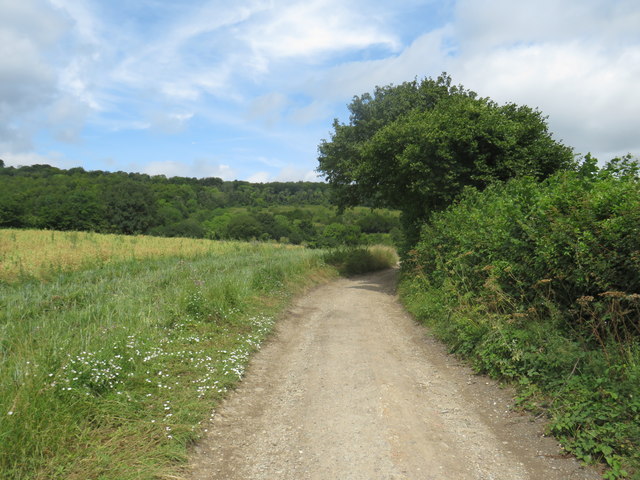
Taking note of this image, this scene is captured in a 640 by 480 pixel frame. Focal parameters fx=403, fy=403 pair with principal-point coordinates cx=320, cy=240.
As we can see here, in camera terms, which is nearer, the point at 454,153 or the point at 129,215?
the point at 454,153

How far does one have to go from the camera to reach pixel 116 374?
4.77 m

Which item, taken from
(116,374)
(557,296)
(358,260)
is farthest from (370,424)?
(358,260)

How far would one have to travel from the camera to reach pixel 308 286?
1536cm

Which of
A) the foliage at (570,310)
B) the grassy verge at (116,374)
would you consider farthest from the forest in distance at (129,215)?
the foliage at (570,310)

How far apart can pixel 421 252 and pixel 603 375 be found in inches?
362

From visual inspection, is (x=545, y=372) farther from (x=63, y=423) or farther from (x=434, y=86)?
(x=434, y=86)

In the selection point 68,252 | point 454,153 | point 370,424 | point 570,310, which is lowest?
point 370,424

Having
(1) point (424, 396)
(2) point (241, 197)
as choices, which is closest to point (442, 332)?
(1) point (424, 396)

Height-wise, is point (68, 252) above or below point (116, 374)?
above

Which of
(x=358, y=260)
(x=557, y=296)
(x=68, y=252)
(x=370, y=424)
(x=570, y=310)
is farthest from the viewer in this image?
(x=358, y=260)

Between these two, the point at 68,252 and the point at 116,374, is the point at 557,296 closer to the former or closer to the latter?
the point at 116,374

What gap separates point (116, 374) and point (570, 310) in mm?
5985

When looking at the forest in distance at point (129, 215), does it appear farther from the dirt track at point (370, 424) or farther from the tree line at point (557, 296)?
the dirt track at point (370, 424)

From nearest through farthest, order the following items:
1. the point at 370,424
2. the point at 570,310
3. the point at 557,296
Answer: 1. the point at 370,424
2. the point at 570,310
3. the point at 557,296
